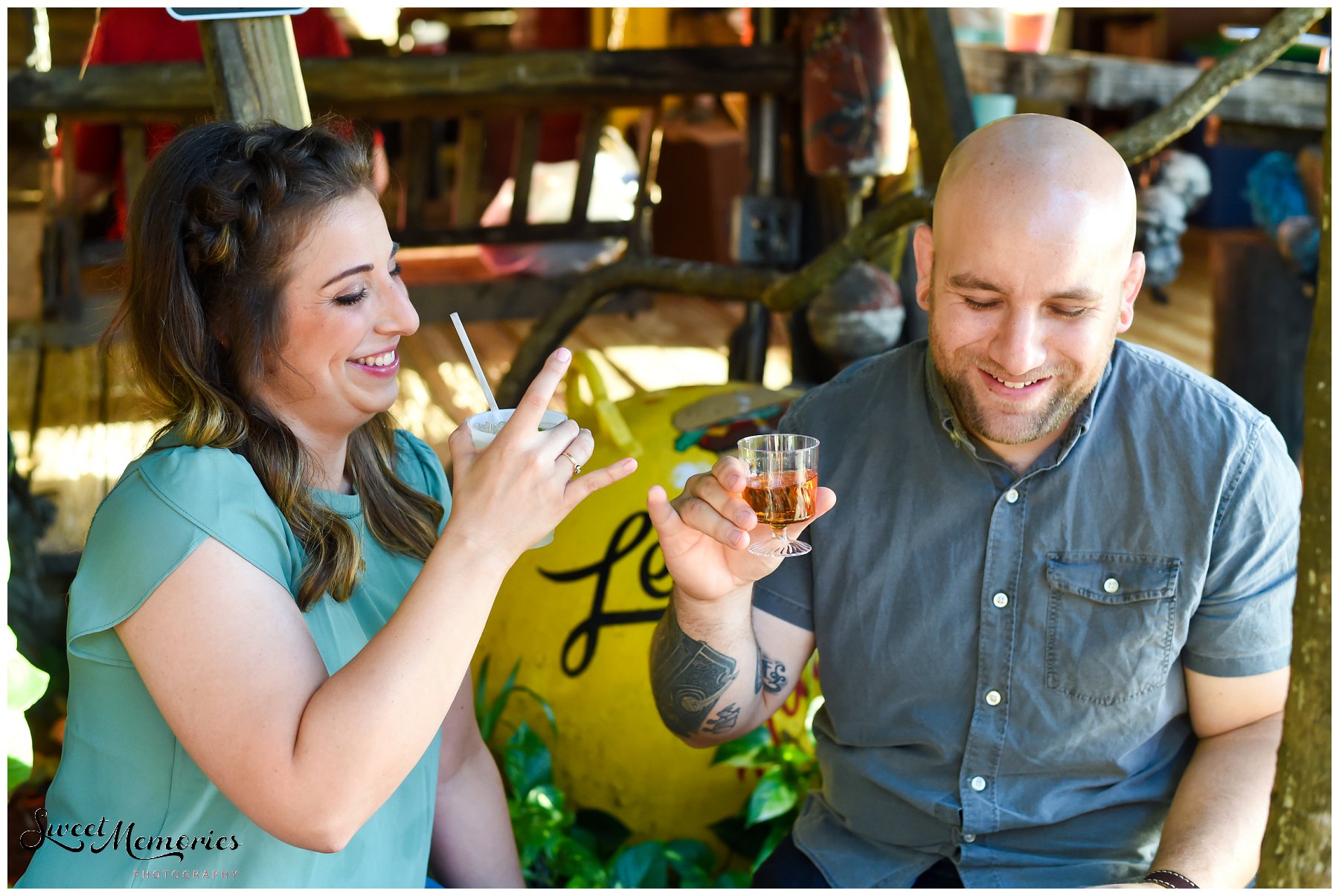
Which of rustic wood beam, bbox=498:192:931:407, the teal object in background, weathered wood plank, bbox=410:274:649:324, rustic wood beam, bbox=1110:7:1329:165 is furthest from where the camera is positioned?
weathered wood plank, bbox=410:274:649:324

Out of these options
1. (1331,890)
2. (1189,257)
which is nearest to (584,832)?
(1331,890)

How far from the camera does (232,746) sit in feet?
4.63

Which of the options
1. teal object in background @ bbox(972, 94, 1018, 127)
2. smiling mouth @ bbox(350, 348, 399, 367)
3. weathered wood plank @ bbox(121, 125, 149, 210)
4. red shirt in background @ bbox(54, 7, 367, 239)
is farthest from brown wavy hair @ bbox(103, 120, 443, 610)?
teal object in background @ bbox(972, 94, 1018, 127)

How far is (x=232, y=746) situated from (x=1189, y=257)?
8.51 m

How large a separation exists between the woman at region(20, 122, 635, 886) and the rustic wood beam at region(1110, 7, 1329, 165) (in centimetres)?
185

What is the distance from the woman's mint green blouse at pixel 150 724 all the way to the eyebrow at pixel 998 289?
92cm

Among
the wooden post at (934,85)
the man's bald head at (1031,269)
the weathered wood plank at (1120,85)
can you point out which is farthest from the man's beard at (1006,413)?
the weathered wood plank at (1120,85)

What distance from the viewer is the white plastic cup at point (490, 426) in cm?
152

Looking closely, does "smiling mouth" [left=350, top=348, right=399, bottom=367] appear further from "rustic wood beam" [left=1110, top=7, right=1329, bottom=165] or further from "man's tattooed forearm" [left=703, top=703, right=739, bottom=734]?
"rustic wood beam" [left=1110, top=7, right=1329, bottom=165]

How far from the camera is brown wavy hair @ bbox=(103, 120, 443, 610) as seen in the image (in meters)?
1.61

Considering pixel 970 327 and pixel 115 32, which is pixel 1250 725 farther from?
pixel 115 32

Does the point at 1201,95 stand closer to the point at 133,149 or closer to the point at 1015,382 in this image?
the point at 1015,382

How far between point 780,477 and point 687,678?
41 centimetres

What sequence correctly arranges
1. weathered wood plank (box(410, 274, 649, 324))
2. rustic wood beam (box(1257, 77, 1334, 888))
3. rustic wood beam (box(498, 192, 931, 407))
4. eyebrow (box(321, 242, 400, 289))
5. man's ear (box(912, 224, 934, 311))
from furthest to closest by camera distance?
weathered wood plank (box(410, 274, 649, 324)) < rustic wood beam (box(498, 192, 931, 407)) < man's ear (box(912, 224, 934, 311)) < eyebrow (box(321, 242, 400, 289)) < rustic wood beam (box(1257, 77, 1334, 888))
